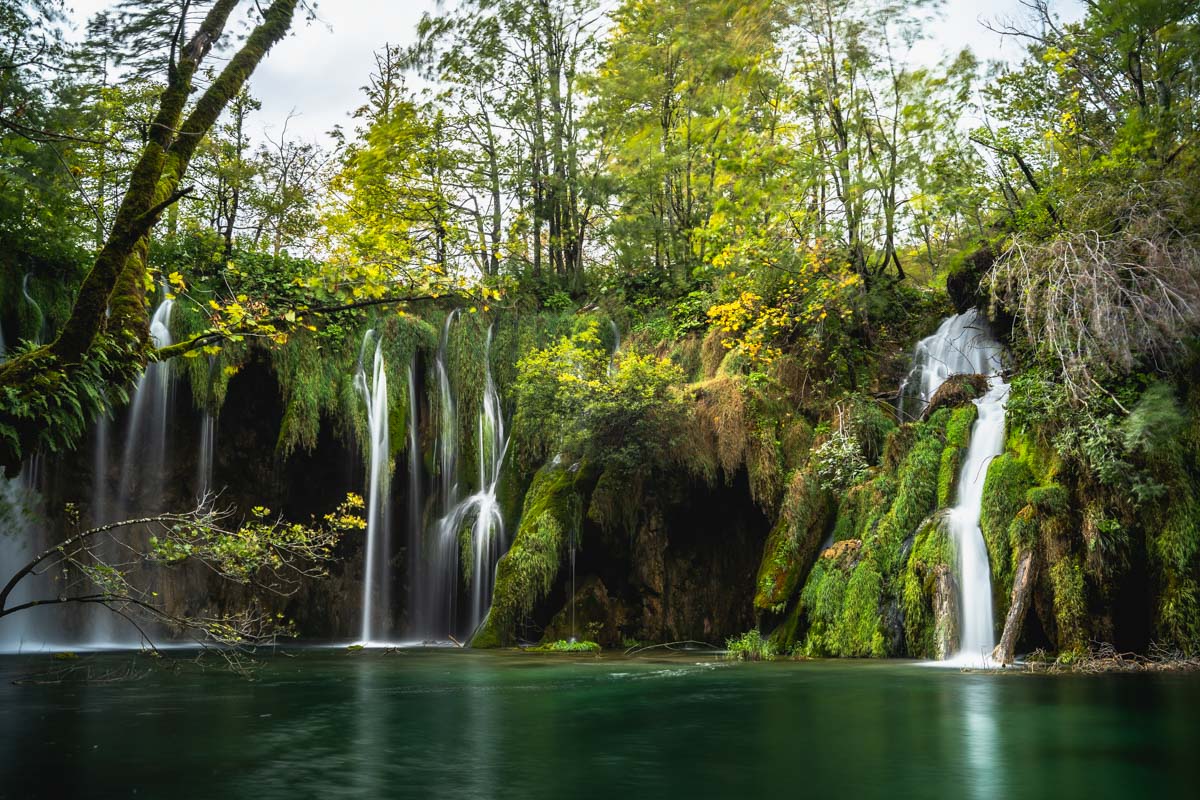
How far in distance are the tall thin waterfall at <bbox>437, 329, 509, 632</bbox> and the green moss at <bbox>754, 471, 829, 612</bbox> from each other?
5755 millimetres

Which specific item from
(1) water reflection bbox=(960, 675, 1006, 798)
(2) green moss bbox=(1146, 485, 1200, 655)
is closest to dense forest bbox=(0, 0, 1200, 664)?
(2) green moss bbox=(1146, 485, 1200, 655)

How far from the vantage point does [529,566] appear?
48.2 ft

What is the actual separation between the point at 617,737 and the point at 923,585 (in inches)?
A: 235

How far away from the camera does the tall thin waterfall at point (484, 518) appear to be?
16391 mm

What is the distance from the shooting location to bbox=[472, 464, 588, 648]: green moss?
48.3ft

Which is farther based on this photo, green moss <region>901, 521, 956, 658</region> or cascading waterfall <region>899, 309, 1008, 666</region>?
green moss <region>901, 521, 956, 658</region>

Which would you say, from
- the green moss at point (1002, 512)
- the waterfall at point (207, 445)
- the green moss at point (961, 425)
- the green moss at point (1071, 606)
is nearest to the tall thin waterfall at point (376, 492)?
the waterfall at point (207, 445)

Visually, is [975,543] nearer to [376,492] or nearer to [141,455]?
[376,492]

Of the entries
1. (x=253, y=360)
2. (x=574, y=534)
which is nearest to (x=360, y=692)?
A: (x=574, y=534)

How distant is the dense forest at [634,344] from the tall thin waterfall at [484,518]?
8 cm

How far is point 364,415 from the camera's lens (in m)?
18.0

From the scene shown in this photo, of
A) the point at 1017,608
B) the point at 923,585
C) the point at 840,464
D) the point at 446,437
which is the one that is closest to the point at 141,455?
the point at 446,437

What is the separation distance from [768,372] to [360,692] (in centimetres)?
926

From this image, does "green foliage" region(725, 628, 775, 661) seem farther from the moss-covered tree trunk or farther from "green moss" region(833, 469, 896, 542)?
the moss-covered tree trunk
